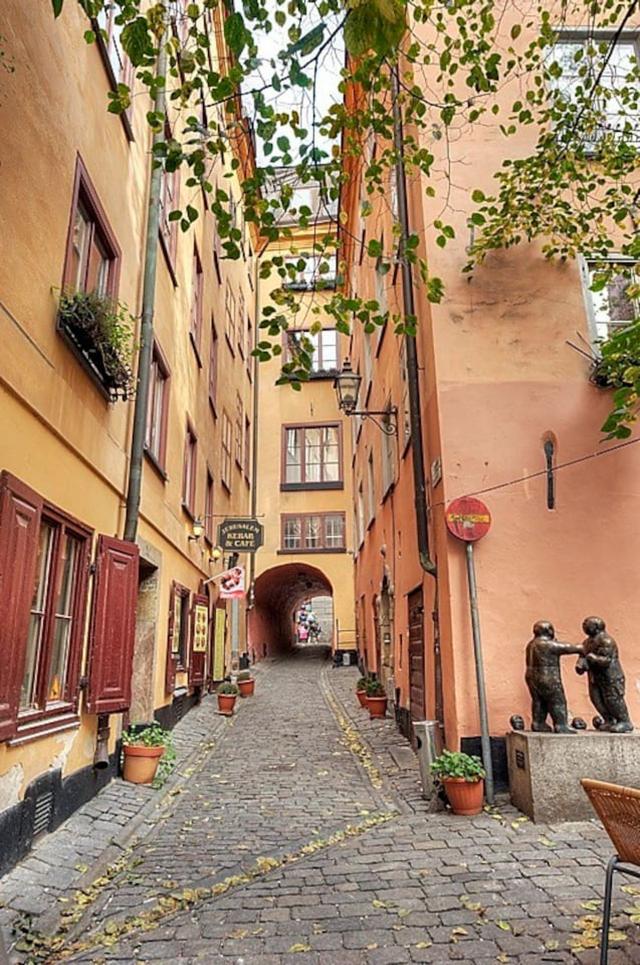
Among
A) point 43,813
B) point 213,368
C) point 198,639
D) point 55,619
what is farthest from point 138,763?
point 213,368

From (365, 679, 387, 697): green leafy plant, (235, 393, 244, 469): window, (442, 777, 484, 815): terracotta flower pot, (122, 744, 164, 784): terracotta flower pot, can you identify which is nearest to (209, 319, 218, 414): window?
(235, 393, 244, 469): window

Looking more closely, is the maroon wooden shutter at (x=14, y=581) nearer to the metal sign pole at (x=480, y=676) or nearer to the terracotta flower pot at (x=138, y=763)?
the terracotta flower pot at (x=138, y=763)

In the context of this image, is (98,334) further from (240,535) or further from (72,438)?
(240,535)

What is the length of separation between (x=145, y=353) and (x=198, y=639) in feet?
19.4

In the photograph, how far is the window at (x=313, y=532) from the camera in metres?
22.5

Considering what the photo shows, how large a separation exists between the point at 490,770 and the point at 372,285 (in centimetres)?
942

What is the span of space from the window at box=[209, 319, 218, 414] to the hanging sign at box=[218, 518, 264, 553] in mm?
2776

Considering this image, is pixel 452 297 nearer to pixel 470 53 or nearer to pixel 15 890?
pixel 470 53

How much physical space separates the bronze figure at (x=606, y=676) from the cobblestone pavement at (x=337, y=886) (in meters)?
1.03

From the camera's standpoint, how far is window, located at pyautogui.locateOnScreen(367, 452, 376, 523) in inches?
531

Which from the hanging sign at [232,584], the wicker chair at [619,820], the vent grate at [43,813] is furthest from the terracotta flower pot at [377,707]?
the wicker chair at [619,820]

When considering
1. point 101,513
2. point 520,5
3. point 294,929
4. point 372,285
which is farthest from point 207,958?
point 372,285

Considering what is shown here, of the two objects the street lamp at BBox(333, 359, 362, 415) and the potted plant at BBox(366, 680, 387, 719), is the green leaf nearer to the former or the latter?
the street lamp at BBox(333, 359, 362, 415)

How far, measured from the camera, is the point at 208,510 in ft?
45.1
